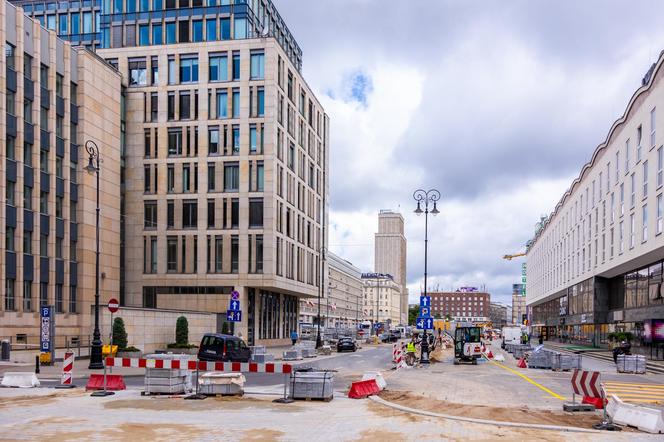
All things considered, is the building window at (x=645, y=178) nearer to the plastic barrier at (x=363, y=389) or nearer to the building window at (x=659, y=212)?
the building window at (x=659, y=212)

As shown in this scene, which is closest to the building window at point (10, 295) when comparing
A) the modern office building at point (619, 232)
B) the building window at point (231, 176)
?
the building window at point (231, 176)

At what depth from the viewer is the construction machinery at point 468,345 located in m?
40.7

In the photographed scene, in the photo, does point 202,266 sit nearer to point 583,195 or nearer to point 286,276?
point 286,276

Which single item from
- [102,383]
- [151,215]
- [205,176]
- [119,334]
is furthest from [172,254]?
[102,383]

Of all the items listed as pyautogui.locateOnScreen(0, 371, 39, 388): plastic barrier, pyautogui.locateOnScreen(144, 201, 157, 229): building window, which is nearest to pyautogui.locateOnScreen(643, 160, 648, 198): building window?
pyautogui.locateOnScreen(0, 371, 39, 388): plastic barrier

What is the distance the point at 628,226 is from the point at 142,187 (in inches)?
1690

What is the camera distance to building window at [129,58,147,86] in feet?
216

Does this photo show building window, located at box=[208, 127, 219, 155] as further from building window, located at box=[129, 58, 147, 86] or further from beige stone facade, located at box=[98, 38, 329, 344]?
building window, located at box=[129, 58, 147, 86]

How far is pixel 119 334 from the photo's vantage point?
43.1 m

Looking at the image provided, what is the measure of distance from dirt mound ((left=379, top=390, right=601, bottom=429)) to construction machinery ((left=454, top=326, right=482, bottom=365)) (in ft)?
69.8

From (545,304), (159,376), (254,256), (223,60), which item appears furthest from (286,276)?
(545,304)

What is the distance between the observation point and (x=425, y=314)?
1559 inches

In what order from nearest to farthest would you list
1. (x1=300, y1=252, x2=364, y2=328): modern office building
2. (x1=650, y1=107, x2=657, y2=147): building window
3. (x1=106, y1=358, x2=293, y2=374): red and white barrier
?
(x1=106, y1=358, x2=293, y2=374): red and white barrier, (x1=650, y1=107, x2=657, y2=147): building window, (x1=300, y1=252, x2=364, y2=328): modern office building

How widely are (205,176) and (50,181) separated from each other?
61.8 feet
